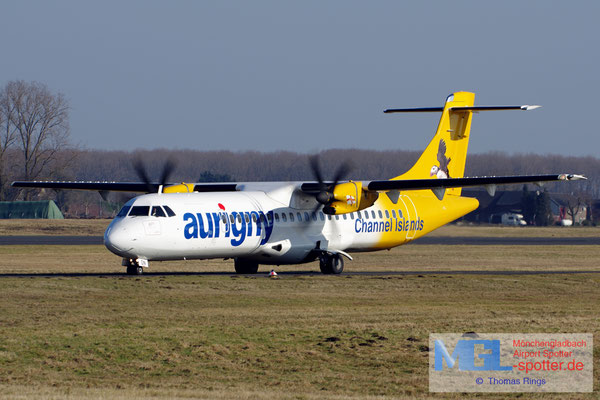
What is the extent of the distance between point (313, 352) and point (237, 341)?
1717mm

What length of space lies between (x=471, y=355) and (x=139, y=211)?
13.5 meters

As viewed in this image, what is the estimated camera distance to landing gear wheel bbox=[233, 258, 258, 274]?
32.8m

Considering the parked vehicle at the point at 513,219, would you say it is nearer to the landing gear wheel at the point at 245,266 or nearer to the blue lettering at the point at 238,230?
the landing gear wheel at the point at 245,266

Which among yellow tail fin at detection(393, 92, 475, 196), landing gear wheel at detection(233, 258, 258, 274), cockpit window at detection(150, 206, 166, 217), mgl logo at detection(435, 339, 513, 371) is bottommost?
mgl logo at detection(435, 339, 513, 371)

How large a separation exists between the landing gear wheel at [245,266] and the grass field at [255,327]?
208 cm

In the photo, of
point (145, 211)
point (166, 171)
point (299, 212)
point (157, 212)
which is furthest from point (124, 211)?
point (299, 212)

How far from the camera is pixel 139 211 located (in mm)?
28328

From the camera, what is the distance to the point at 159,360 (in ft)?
56.2

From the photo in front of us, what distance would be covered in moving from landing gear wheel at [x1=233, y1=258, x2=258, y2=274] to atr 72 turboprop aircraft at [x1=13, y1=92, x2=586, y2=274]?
0.03m

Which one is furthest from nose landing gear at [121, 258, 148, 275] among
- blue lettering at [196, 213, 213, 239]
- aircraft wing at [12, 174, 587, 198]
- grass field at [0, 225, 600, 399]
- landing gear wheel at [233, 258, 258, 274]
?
aircraft wing at [12, 174, 587, 198]

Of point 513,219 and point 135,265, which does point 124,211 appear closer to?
point 135,265

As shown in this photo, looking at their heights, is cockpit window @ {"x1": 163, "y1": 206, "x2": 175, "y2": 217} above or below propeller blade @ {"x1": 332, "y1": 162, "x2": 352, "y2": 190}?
below

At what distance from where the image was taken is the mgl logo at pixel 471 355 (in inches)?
668

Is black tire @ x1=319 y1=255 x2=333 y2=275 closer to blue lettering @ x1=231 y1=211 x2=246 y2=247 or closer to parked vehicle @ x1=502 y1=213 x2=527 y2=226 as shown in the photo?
blue lettering @ x1=231 y1=211 x2=246 y2=247
